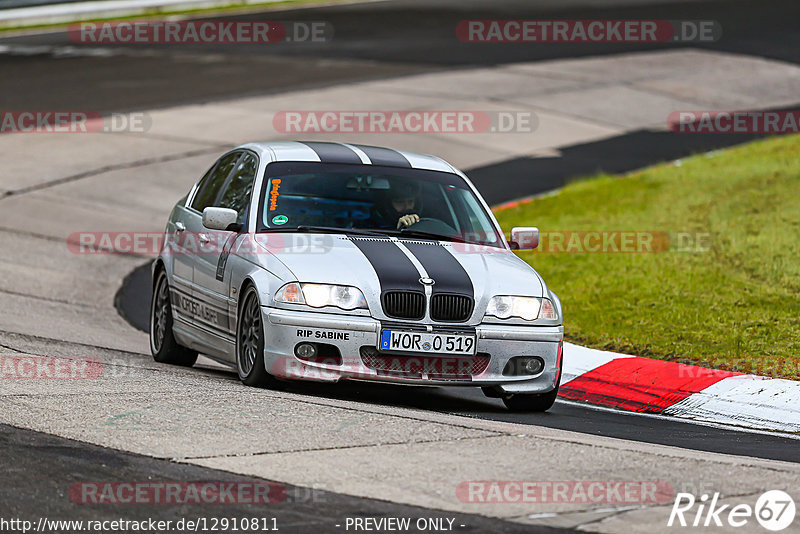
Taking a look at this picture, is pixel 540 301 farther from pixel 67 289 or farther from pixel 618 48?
pixel 618 48

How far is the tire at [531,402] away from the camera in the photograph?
8719mm

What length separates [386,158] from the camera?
966cm

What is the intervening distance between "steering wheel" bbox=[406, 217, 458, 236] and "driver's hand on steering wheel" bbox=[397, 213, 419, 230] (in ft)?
0.07

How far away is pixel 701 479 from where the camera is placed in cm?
632

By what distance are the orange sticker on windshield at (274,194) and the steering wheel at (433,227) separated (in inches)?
35.2

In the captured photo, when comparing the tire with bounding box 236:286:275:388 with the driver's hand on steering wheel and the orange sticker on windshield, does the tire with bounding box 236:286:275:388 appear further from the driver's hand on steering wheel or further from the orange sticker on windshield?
the driver's hand on steering wheel

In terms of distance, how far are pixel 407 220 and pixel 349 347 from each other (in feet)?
4.57

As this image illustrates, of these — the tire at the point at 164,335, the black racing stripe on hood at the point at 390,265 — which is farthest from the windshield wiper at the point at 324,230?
the tire at the point at 164,335

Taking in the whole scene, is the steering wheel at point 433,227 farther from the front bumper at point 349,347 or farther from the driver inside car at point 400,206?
the front bumper at point 349,347

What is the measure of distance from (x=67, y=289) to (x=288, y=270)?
5.82 metres

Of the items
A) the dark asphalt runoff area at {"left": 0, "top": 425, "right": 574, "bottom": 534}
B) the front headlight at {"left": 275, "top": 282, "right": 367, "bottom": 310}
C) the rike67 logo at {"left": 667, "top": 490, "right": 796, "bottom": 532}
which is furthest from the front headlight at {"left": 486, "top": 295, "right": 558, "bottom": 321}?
the dark asphalt runoff area at {"left": 0, "top": 425, "right": 574, "bottom": 534}

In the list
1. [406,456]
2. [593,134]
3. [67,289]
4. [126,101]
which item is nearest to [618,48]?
[593,134]

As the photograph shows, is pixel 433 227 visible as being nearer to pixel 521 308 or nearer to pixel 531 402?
pixel 521 308

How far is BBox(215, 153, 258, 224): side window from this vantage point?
9336 mm
